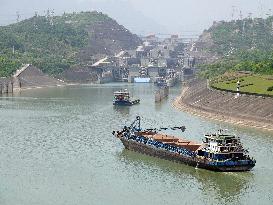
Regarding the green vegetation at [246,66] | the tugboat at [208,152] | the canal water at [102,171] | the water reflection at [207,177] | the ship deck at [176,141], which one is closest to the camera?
the canal water at [102,171]

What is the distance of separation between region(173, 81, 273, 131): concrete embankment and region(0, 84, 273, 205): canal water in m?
2.42

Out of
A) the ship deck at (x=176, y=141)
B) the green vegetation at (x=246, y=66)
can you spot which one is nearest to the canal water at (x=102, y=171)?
the ship deck at (x=176, y=141)

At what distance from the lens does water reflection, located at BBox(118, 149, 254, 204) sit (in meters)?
42.7

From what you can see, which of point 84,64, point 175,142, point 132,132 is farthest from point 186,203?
point 84,64

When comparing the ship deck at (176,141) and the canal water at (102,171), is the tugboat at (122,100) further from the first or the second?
the ship deck at (176,141)

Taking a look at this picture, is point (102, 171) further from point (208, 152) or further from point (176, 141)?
point (176, 141)

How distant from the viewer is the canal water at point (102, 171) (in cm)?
4122

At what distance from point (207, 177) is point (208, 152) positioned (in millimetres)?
2205

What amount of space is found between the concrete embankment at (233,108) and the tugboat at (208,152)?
649 inches

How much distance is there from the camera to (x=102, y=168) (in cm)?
4909

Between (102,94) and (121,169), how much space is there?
79.0 metres

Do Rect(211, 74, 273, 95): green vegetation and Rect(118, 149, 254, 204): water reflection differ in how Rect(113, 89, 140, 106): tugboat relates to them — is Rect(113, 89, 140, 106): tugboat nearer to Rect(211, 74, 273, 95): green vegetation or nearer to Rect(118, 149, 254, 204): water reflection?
Rect(211, 74, 273, 95): green vegetation

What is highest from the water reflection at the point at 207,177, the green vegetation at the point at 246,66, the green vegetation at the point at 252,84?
the green vegetation at the point at 246,66

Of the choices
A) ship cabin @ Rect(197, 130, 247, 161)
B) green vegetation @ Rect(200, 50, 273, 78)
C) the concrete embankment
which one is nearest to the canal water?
ship cabin @ Rect(197, 130, 247, 161)
